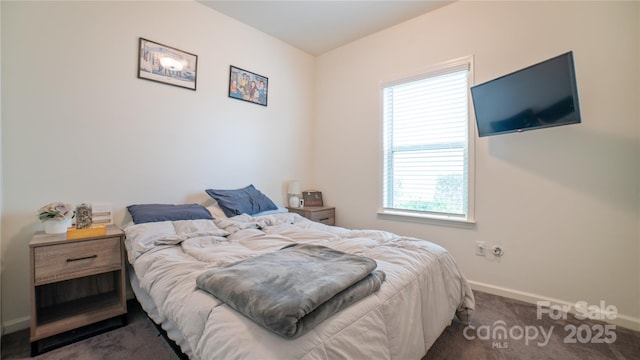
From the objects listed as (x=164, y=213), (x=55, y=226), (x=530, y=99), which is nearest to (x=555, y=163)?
(x=530, y=99)

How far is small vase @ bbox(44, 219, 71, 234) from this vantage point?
1.83 meters

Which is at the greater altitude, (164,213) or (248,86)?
(248,86)

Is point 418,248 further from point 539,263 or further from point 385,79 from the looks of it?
point 385,79

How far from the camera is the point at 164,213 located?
2.21 meters

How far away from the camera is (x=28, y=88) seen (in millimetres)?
1904

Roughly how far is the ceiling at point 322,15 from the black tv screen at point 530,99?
1.15 metres

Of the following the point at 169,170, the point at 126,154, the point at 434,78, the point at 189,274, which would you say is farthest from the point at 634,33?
the point at 126,154

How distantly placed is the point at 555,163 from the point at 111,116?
11.9 feet

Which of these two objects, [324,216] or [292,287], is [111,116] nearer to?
[292,287]

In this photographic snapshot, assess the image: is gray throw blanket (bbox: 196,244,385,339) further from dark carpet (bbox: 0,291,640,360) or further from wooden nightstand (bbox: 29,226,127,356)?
wooden nightstand (bbox: 29,226,127,356)

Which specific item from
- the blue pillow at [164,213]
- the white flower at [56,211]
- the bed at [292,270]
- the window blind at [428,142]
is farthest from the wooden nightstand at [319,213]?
the white flower at [56,211]

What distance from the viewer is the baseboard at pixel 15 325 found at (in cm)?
184

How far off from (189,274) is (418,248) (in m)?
1.31

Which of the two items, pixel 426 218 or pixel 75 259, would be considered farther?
pixel 426 218
